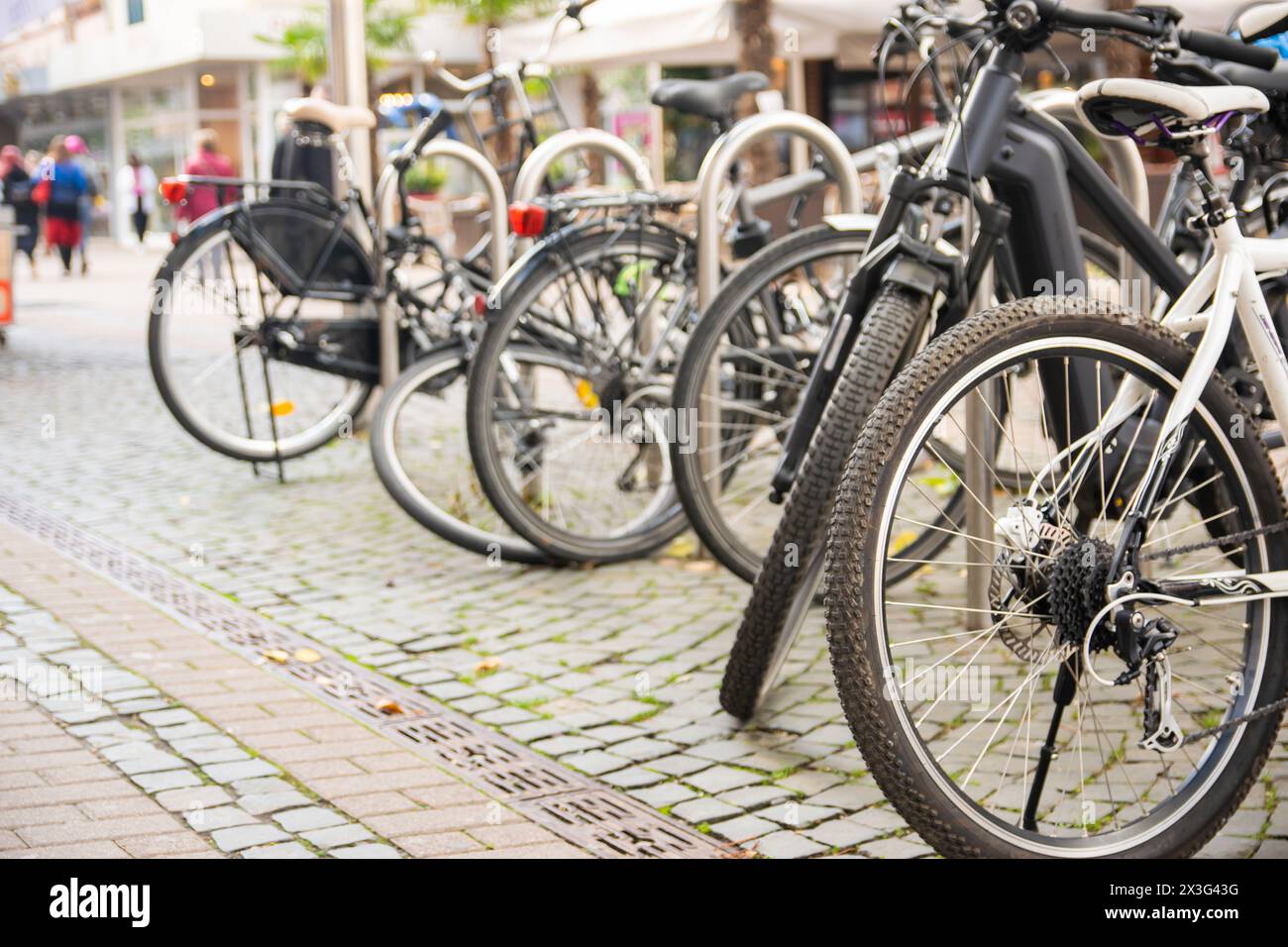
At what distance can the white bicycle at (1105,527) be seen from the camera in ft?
8.55

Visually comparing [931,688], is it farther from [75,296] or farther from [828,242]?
[75,296]

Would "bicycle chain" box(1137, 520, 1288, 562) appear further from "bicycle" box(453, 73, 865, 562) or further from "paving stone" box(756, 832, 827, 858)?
"bicycle" box(453, 73, 865, 562)

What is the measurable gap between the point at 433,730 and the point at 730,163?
2315 mm

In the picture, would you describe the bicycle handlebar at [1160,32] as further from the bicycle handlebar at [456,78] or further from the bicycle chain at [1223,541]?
the bicycle handlebar at [456,78]

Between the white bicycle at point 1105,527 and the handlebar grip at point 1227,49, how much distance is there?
0.25 metres

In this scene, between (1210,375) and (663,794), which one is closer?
(1210,375)

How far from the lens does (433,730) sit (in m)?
3.88

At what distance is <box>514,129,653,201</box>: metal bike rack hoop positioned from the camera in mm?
5824

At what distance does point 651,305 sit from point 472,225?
57.9 feet

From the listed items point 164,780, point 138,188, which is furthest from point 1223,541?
point 138,188

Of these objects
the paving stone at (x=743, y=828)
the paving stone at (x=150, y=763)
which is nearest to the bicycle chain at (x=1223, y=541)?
the paving stone at (x=743, y=828)

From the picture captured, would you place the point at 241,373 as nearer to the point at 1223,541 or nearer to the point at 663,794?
the point at 663,794
